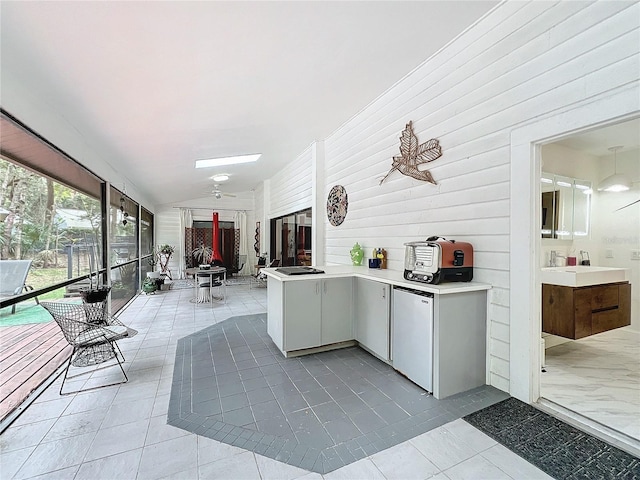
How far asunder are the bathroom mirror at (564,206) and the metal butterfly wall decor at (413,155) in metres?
1.67

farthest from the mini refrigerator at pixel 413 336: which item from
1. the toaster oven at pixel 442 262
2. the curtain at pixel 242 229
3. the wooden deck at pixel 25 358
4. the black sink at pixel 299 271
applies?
the curtain at pixel 242 229

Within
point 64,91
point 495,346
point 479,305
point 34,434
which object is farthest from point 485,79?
point 34,434

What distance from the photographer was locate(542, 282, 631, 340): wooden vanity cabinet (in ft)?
9.27

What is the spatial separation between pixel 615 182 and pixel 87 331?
254 inches

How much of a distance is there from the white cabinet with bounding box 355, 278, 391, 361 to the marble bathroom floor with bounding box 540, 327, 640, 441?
4.32 ft

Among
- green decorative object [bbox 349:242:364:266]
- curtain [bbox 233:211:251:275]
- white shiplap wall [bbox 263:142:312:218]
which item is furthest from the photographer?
curtain [bbox 233:211:251:275]

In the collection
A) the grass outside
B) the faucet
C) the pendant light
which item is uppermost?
the pendant light

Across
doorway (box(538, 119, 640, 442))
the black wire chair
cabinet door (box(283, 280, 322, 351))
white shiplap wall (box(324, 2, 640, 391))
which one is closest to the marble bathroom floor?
doorway (box(538, 119, 640, 442))

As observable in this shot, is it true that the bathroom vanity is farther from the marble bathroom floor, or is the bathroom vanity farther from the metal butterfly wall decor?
the metal butterfly wall decor

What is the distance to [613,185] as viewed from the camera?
3.83 m

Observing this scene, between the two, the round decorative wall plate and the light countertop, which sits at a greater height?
the round decorative wall plate

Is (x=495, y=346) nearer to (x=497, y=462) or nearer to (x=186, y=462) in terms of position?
(x=497, y=462)

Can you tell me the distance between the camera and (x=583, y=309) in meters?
2.85

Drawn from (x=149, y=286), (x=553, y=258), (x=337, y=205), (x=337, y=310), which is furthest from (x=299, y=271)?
(x=149, y=286)
